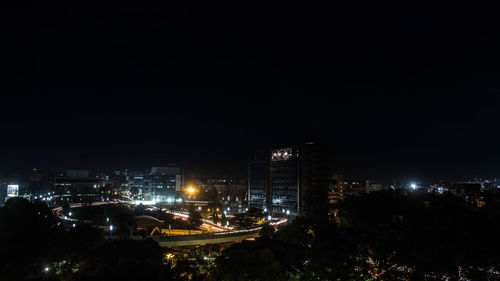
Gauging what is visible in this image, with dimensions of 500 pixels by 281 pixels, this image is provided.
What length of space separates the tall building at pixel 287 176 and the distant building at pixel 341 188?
1198cm

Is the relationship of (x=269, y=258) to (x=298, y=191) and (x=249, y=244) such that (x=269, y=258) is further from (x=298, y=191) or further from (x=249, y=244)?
(x=298, y=191)

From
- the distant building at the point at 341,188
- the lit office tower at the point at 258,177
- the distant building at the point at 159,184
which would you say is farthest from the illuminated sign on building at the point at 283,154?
the distant building at the point at 159,184

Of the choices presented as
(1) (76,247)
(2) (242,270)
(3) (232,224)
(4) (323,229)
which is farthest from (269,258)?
(3) (232,224)

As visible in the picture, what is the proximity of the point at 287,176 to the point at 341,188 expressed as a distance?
65.7 ft

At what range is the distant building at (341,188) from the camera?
71.0 m

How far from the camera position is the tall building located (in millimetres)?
57375

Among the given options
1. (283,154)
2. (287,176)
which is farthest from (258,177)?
(287,176)

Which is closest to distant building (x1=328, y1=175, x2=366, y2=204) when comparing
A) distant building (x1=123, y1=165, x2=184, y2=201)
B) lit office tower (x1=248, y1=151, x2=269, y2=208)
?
lit office tower (x1=248, y1=151, x2=269, y2=208)

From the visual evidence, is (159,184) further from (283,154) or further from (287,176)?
(287,176)

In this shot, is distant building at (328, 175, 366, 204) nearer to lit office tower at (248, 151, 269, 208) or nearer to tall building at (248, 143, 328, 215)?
tall building at (248, 143, 328, 215)

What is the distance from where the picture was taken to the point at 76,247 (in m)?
17.8

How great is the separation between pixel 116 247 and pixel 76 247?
336 cm

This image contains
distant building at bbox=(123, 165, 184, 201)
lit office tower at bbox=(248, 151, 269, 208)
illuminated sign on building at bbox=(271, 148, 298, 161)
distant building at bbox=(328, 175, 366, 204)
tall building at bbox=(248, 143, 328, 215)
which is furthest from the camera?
distant building at bbox=(123, 165, 184, 201)

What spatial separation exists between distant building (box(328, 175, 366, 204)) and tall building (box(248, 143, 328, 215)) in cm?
1198
